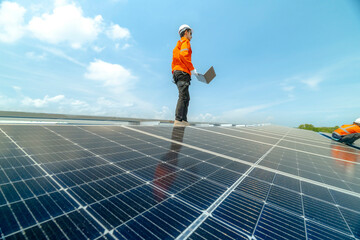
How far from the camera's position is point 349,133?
8305mm

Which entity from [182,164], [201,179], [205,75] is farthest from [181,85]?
[201,179]

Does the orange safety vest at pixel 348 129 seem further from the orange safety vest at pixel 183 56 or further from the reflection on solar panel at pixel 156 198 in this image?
the orange safety vest at pixel 183 56

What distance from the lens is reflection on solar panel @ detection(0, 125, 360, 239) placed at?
1162 millimetres

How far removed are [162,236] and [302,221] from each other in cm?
138

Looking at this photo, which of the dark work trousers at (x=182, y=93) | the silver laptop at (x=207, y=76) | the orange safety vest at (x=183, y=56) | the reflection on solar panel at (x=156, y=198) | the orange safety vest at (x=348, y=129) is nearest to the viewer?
the reflection on solar panel at (x=156, y=198)

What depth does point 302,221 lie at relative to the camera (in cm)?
152

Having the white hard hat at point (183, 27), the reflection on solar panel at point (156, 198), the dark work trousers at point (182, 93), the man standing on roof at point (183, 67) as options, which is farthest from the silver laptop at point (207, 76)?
the reflection on solar panel at point (156, 198)

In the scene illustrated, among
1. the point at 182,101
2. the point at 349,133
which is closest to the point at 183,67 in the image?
the point at 182,101

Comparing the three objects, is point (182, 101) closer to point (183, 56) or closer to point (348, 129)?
point (183, 56)

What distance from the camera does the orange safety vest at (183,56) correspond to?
22.6 ft

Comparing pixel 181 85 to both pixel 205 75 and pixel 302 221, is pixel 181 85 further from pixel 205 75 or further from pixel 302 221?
pixel 302 221

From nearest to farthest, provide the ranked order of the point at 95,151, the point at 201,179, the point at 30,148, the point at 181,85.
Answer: the point at 201,179 → the point at 30,148 → the point at 95,151 → the point at 181,85

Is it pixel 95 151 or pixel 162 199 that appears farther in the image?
pixel 95 151

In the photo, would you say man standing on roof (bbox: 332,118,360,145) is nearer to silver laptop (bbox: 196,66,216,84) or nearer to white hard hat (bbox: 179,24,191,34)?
silver laptop (bbox: 196,66,216,84)
